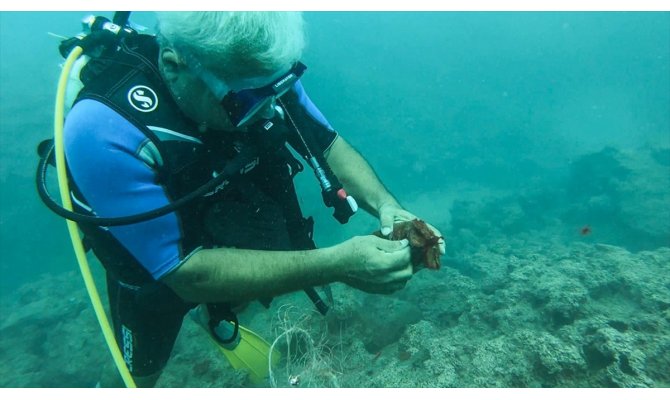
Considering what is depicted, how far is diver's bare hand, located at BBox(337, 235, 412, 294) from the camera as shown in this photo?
171 centimetres

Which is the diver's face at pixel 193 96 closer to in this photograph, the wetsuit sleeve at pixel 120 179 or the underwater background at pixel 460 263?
the wetsuit sleeve at pixel 120 179

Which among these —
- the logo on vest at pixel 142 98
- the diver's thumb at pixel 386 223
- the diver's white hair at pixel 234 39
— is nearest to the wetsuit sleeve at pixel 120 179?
the logo on vest at pixel 142 98

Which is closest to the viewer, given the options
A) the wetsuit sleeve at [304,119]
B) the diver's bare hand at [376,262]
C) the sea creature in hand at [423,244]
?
the diver's bare hand at [376,262]

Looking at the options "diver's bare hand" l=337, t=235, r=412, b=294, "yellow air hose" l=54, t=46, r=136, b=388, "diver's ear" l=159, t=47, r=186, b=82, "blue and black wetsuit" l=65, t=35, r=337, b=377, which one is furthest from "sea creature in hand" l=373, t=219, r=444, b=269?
"yellow air hose" l=54, t=46, r=136, b=388

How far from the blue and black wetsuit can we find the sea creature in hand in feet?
2.65

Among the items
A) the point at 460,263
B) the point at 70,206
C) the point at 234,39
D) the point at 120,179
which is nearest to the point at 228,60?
the point at 234,39

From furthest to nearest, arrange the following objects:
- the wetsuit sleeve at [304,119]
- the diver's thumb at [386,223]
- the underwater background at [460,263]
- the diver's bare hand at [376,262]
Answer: the underwater background at [460,263], the wetsuit sleeve at [304,119], the diver's thumb at [386,223], the diver's bare hand at [376,262]

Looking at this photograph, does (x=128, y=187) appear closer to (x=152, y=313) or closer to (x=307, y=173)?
(x=152, y=313)

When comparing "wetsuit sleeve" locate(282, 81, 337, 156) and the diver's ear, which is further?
"wetsuit sleeve" locate(282, 81, 337, 156)

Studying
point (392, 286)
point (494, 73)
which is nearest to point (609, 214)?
point (392, 286)

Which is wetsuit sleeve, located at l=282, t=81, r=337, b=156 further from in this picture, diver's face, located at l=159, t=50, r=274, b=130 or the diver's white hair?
the diver's white hair

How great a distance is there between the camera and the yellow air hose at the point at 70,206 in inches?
61.9

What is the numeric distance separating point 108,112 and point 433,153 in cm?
2647

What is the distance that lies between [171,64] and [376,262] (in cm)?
131
